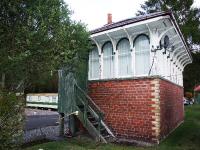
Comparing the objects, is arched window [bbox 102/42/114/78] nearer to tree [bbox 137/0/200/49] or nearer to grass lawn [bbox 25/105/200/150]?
grass lawn [bbox 25/105/200/150]

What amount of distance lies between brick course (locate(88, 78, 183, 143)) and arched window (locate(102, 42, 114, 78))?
2.26 feet

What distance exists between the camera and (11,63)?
8.24 meters

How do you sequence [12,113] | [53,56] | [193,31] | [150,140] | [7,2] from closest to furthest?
1. [12,113]
2. [7,2]
3. [53,56]
4. [150,140]
5. [193,31]

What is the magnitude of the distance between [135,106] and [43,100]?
85.3ft

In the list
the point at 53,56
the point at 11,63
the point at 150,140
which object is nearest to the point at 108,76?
the point at 150,140

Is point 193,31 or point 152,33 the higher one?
point 193,31

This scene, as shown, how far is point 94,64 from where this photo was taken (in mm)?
14781

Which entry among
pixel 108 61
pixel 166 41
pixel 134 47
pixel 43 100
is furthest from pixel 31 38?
pixel 43 100

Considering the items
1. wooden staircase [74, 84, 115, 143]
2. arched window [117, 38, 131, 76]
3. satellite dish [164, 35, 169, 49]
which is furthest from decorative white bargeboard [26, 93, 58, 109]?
satellite dish [164, 35, 169, 49]

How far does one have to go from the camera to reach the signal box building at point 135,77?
11633mm

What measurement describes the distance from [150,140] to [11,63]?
671cm

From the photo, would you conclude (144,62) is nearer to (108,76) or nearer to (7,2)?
(108,76)

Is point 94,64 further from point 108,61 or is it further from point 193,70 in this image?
Result: point 193,70

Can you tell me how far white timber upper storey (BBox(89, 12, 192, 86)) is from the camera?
39.8 feet
